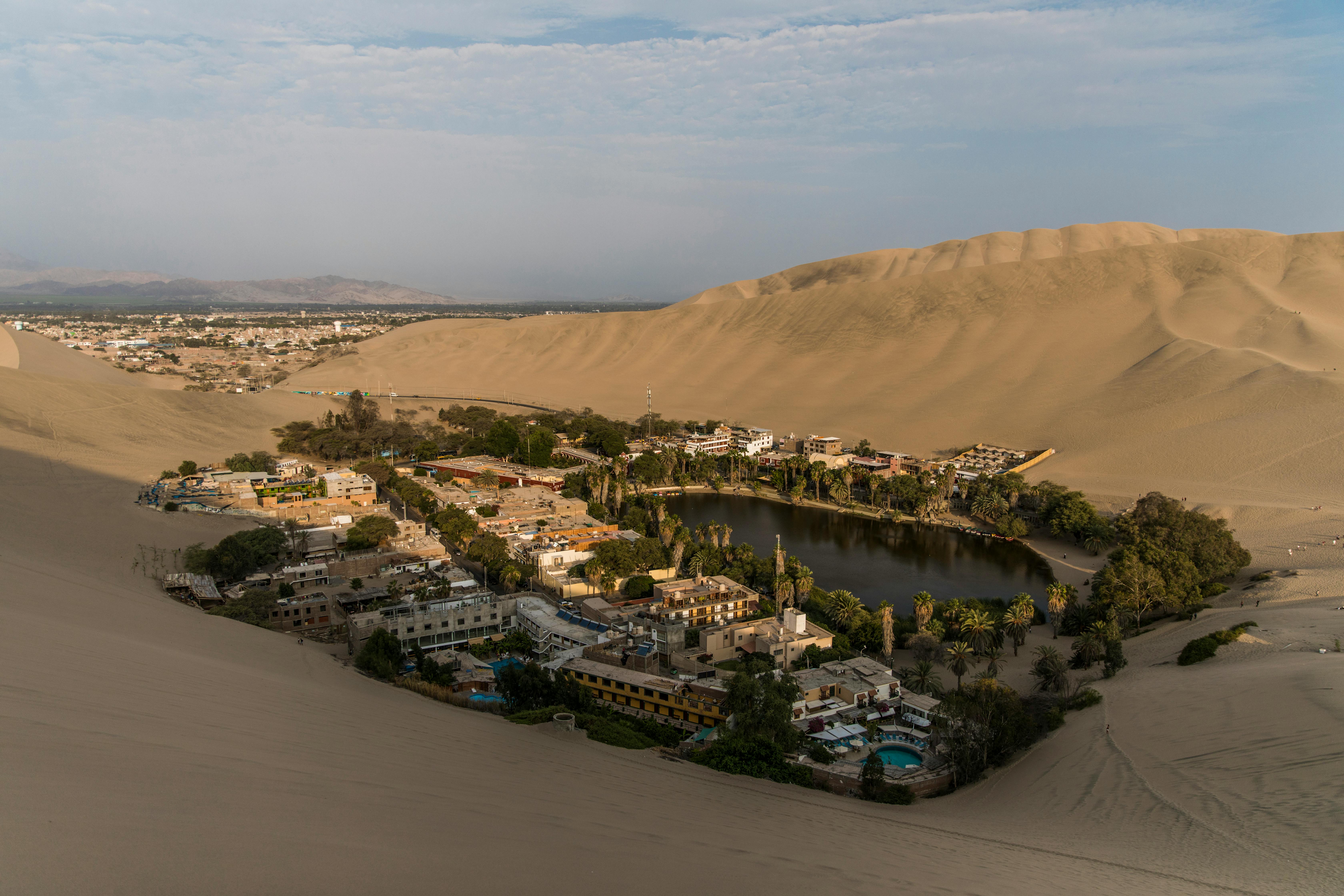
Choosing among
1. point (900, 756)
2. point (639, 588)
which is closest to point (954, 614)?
point (900, 756)

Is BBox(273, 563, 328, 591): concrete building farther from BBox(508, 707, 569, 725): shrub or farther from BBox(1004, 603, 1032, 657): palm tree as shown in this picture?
BBox(1004, 603, 1032, 657): palm tree

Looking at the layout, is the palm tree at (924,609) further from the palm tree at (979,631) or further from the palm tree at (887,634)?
the palm tree at (887,634)

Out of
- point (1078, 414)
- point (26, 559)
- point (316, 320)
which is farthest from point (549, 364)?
point (316, 320)

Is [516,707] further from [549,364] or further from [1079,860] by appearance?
[549,364]

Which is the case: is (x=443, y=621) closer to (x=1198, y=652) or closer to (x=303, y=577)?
(x=303, y=577)

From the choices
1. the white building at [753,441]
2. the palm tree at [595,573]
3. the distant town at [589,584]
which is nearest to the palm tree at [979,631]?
the distant town at [589,584]

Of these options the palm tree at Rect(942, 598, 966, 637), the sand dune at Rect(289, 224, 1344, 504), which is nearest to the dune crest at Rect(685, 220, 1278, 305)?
the sand dune at Rect(289, 224, 1344, 504)
